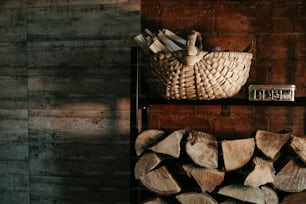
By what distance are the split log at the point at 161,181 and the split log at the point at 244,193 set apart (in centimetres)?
17

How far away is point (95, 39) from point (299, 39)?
0.91m

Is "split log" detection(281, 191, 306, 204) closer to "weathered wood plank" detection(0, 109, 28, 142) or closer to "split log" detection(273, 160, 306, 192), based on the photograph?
"split log" detection(273, 160, 306, 192)

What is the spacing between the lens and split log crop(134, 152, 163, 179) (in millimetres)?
1440

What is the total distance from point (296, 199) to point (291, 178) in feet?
0.28

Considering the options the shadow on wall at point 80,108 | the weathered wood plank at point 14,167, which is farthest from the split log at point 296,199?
the weathered wood plank at point 14,167

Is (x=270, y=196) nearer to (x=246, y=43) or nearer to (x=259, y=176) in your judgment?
(x=259, y=176)

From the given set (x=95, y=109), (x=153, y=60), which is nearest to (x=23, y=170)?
(x=95, y=109)

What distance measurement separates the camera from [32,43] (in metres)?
1.88

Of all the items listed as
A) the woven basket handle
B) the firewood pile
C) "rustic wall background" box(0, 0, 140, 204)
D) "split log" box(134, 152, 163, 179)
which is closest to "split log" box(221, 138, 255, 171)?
the firewood pile

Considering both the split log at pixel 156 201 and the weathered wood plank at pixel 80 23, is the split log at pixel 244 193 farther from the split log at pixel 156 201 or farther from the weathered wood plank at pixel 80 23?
the weathered wood plank at pixel 80 23

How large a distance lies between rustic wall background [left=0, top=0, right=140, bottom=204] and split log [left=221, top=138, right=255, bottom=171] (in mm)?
553

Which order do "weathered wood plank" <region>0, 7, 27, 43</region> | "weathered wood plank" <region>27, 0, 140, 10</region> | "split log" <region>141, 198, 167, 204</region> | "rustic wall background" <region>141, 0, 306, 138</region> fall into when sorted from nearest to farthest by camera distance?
"split log" <region>141, 198, 167, 204</region> < "rustic wall background" <region>141, 0, 306, 138</region> < "weathered wood plank" <region>27, 0, 140, 10</region> < "weathered wood plank" <region>0, 7, 27, 43</region>

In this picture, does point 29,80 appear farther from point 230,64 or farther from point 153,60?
point 230,64

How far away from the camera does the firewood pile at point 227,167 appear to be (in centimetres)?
137
